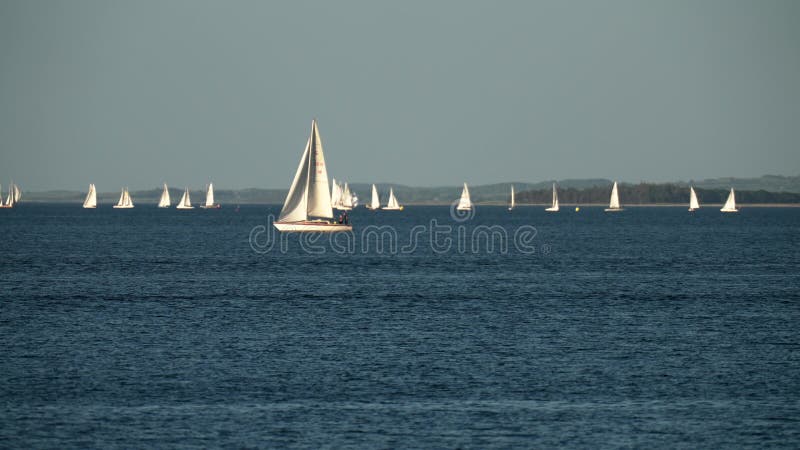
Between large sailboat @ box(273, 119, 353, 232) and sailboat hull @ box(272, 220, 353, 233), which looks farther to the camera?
sailboat hull @ box(272, 220, 353, 233)

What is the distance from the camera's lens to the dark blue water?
29891 millimetres

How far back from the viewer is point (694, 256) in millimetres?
110062

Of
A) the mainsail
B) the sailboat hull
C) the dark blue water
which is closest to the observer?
the dark blue water

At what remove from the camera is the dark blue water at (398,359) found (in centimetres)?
2989

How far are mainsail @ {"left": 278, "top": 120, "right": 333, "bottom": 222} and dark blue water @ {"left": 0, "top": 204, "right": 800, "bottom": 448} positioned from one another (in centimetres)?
4084

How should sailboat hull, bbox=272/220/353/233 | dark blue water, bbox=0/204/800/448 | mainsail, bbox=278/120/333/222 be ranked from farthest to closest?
sailboat hull, bbox=272/220/353/233 < mainsail, bbox=278/120/333/222 < dark blue water, bbox=0/204/800/448

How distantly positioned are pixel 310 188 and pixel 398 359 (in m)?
88.0

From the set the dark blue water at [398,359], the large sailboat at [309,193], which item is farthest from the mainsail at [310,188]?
the dark blue water at [398,359]

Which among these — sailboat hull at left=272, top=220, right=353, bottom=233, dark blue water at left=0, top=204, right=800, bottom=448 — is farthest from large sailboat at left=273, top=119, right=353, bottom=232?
dark blue water at left=0, top=204, right=800, bottom=448

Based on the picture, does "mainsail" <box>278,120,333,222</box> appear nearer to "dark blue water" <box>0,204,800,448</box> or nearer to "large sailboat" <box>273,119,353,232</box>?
"large sailboat" <box>273,119,353,232</box>

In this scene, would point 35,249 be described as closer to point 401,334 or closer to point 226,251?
point 226,251

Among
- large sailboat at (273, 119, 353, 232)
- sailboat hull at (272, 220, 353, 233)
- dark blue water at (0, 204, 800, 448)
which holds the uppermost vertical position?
large sailboat at (273, 119, 353, 232)

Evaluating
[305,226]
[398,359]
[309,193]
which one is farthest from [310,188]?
[398,359]

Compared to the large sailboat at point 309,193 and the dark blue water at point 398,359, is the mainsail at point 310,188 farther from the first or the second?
the dark blue water at point 398,359
